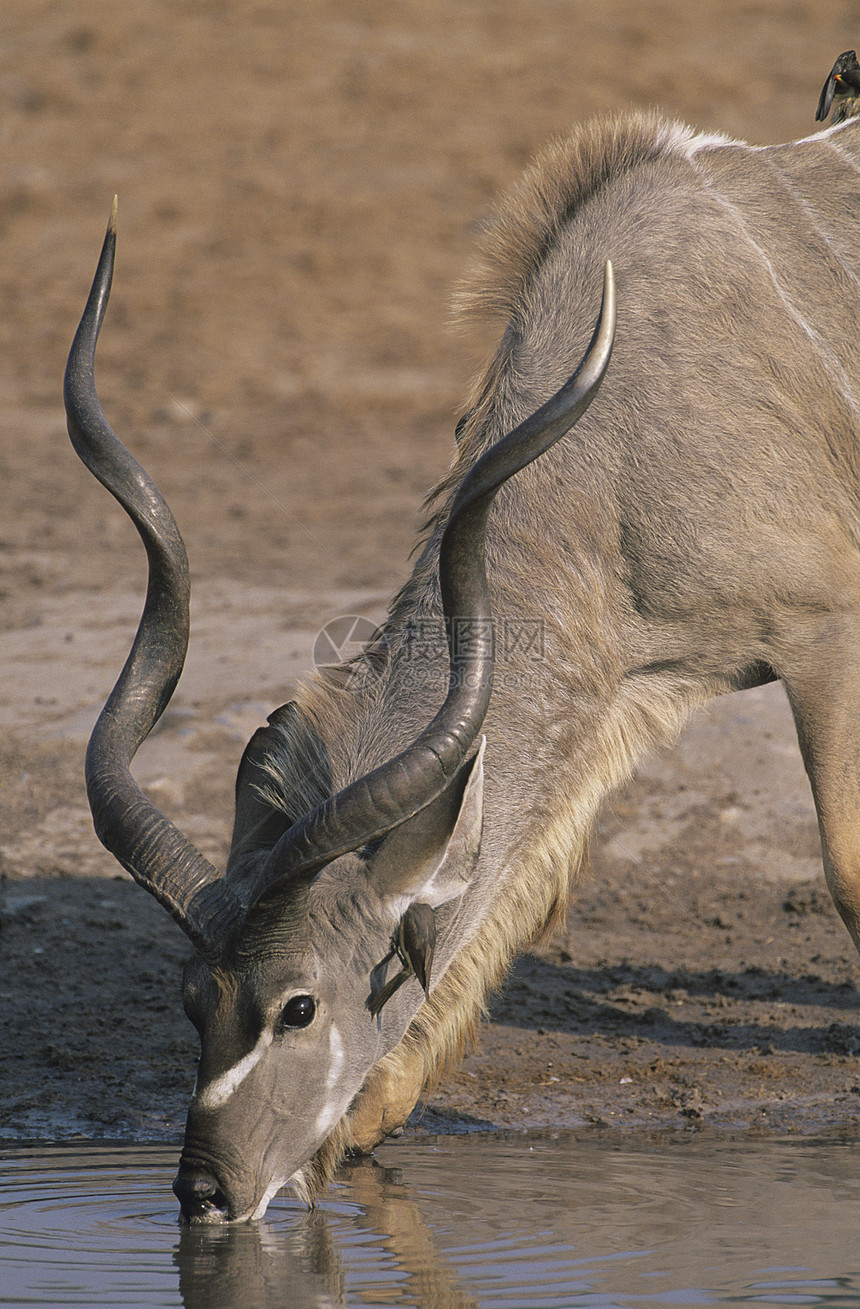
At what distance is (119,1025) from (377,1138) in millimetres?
1504

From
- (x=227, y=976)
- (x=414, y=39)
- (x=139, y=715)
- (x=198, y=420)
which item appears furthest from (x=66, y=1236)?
(x=414, y=39)

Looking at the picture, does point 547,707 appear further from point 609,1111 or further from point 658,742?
point 609,1111

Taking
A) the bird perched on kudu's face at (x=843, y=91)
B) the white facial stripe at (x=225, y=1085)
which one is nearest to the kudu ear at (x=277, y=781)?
the white facial stripe at (x=225, y=1085)

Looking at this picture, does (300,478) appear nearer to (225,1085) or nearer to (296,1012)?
(296,1012)

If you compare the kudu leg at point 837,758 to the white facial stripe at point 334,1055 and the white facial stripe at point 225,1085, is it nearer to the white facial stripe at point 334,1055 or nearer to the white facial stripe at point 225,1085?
the white facial stripe at point 334,1055

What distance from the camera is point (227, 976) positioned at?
400cm

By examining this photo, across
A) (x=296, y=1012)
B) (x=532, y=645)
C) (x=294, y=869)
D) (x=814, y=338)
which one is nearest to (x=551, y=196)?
(x=814, y=338)

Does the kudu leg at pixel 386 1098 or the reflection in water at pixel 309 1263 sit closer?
the reflection in water at pixel 309 1263

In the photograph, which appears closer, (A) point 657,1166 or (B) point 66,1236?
(B) point 66,1236

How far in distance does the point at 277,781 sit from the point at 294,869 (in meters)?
0.59

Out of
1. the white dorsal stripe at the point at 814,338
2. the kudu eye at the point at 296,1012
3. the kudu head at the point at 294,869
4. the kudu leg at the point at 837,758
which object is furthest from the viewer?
the white dorsal stripe at the point at 814,338

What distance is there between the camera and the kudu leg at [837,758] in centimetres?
487

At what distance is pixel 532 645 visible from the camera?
4762 millimetres

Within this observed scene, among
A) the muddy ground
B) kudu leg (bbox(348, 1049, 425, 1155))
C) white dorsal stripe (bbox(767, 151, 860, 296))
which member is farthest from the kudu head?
white dorsal stripe (bbox(767, 151, 860, 296))
